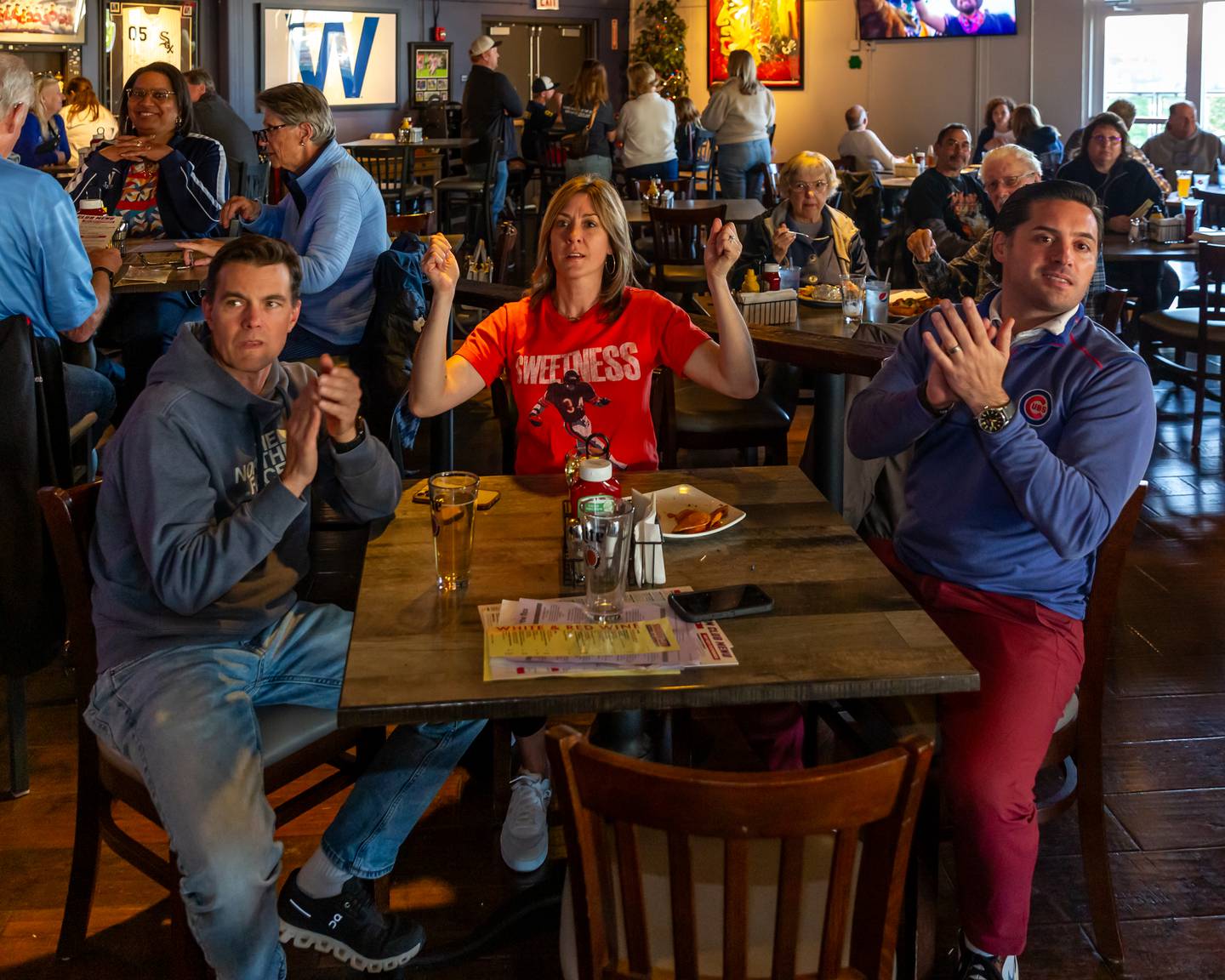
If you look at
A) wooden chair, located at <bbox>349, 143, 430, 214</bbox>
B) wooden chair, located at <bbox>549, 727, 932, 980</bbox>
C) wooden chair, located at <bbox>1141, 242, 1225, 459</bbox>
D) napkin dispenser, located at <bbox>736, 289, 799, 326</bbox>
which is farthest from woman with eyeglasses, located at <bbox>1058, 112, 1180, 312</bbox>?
wooden chair, located at <bbox>549, 727, 932, 980</bbox>

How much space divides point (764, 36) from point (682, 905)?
1372 centimetres

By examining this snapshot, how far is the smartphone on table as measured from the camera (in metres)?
1.78

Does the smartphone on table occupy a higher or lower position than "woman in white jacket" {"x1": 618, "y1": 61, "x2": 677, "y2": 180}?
lower

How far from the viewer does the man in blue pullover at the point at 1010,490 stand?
1889 mm

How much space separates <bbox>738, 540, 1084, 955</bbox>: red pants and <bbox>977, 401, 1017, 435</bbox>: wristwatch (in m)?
0.33

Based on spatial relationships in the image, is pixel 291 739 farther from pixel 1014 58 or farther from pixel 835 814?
pixel 1014 58

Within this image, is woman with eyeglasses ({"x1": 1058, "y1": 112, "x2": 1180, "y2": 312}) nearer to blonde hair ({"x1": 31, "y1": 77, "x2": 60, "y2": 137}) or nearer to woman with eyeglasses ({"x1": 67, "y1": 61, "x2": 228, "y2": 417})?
woman with eyeglasses ({"x1": 67, "y1": 61, "x2": 228, "y2": 417})

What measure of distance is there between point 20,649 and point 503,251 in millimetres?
2481

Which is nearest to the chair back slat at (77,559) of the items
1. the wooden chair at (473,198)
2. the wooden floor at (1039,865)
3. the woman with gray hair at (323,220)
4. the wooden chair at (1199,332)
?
the wooden floor at (1039,865)

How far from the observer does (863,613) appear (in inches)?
70.9

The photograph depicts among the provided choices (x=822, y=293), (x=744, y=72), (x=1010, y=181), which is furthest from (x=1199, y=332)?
(x=744, y=72)

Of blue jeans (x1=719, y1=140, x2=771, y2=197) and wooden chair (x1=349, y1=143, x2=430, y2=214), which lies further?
blue jeans (x1=719, y1=140, x2=771, y2=197)

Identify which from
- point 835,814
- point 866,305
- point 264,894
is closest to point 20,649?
point 264,894

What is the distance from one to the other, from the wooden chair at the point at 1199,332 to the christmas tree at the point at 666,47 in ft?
30.0
